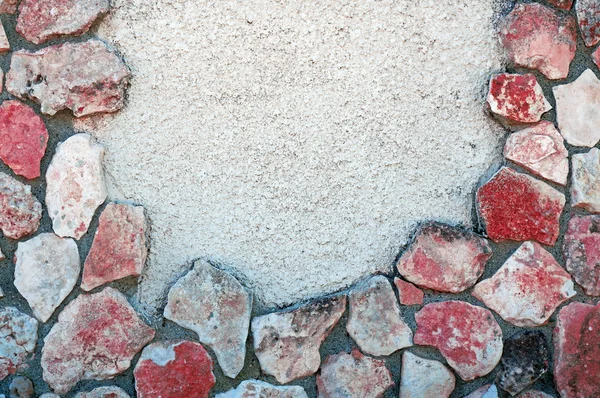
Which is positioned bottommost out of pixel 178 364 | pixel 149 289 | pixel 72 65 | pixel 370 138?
pixel 178 364

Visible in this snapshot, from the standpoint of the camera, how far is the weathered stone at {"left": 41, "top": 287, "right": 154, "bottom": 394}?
4.55ft

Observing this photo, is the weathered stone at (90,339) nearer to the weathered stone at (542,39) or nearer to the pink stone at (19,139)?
the pink stone at (19,139)

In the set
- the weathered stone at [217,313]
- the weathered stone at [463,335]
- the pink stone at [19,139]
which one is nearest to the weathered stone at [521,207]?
the weathered stone at [463,335]

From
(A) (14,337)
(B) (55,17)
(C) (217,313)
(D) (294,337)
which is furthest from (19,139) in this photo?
(D) (294,337)

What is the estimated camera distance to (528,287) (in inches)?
55.0

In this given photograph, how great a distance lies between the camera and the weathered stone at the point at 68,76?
138 cm

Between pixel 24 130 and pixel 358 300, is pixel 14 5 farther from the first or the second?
pixel 358 300

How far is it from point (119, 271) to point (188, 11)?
20.0 inches

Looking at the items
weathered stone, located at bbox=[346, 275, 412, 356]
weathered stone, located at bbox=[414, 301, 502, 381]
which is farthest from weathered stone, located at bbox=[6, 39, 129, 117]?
weathered stone, located at bbox=[414, 301, 502, 381]

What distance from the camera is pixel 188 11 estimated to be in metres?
1.41

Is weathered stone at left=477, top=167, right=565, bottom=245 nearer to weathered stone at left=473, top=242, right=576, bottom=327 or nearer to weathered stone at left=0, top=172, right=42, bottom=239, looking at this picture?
weathered stone at left=473, top=242, right=576, bottom=327

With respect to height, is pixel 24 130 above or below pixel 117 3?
below

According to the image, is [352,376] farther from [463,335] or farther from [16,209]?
[16,209]

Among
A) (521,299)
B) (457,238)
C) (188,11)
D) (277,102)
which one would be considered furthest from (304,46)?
(521,299)
